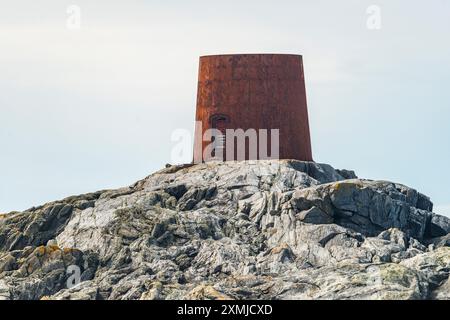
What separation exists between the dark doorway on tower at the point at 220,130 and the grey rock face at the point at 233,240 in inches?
39.6

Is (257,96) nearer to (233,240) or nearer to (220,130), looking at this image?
(220,130)

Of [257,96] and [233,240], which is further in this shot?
[257,96]

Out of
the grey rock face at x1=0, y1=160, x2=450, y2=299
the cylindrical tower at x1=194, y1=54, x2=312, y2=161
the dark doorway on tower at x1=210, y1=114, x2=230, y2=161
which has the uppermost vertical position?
the cylindrical tower at x1=194, y1=54, x2=312, y2=161

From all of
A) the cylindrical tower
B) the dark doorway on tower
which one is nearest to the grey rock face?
the dark doorway on tower

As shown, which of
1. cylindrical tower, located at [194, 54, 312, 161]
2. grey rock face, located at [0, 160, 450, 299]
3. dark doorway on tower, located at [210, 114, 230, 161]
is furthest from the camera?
cylindrical tower, located at [194, 54, 312, 161]

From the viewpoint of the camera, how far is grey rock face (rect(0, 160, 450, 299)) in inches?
2803

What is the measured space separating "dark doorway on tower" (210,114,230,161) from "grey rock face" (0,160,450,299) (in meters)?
1.01

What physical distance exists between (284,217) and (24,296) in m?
12.3

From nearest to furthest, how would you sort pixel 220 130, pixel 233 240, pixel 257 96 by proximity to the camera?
pixel 233 240
pixel 257 96
pixel 220 130

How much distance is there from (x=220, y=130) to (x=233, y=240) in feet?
32.6

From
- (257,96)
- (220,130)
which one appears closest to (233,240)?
(220,130)

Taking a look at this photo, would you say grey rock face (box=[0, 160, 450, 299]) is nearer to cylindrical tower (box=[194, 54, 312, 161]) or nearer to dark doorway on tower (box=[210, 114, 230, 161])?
dark doorway on tower (box=[210, 114, 230, 161])

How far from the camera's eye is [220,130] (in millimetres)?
84438
